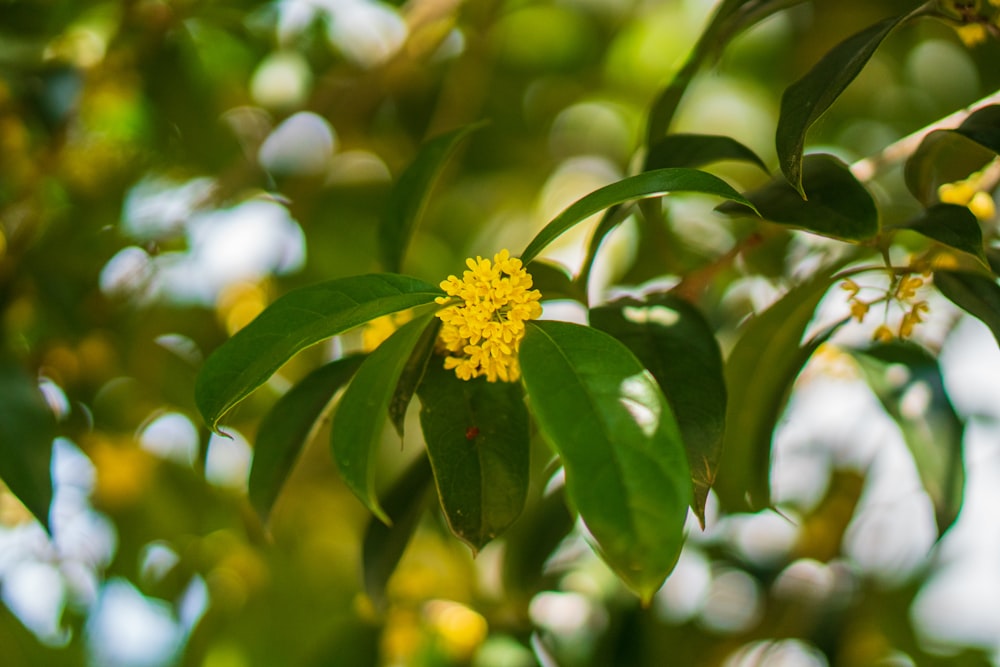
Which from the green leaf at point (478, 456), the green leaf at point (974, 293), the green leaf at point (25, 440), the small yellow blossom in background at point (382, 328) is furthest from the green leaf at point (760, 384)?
the green leaf at point (25, 440)

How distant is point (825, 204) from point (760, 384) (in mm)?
260

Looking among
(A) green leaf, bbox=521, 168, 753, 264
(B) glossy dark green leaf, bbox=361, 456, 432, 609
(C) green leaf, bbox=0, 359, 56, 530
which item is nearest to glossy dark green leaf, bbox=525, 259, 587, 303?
(A) green leaf, bbox=521, 168, 753, 264

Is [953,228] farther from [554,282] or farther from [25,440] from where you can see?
[25,440]

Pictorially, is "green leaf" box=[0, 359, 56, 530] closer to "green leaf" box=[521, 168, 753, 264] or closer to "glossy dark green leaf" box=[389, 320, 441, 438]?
"glossy dark green leaf" box=[389, 320, 441, 438]

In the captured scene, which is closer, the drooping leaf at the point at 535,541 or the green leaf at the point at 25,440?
the green leaf at the point at 25,440

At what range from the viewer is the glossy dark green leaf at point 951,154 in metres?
0.75

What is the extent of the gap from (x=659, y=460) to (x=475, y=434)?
0.23m

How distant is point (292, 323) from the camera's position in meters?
0.68

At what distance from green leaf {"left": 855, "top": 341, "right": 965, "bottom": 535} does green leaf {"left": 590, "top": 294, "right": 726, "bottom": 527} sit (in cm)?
31

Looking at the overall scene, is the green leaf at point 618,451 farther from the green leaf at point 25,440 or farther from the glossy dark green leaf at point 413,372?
the green leaf at point 25,440

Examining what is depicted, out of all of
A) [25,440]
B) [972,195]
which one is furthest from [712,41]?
[25,440]

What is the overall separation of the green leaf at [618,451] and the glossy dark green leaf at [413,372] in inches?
6.0

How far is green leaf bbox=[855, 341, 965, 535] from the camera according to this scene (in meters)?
0.92

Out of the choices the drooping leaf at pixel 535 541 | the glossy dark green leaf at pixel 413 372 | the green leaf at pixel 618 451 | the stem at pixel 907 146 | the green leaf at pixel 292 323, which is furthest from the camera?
the drooping leaf at pixel 535 541
